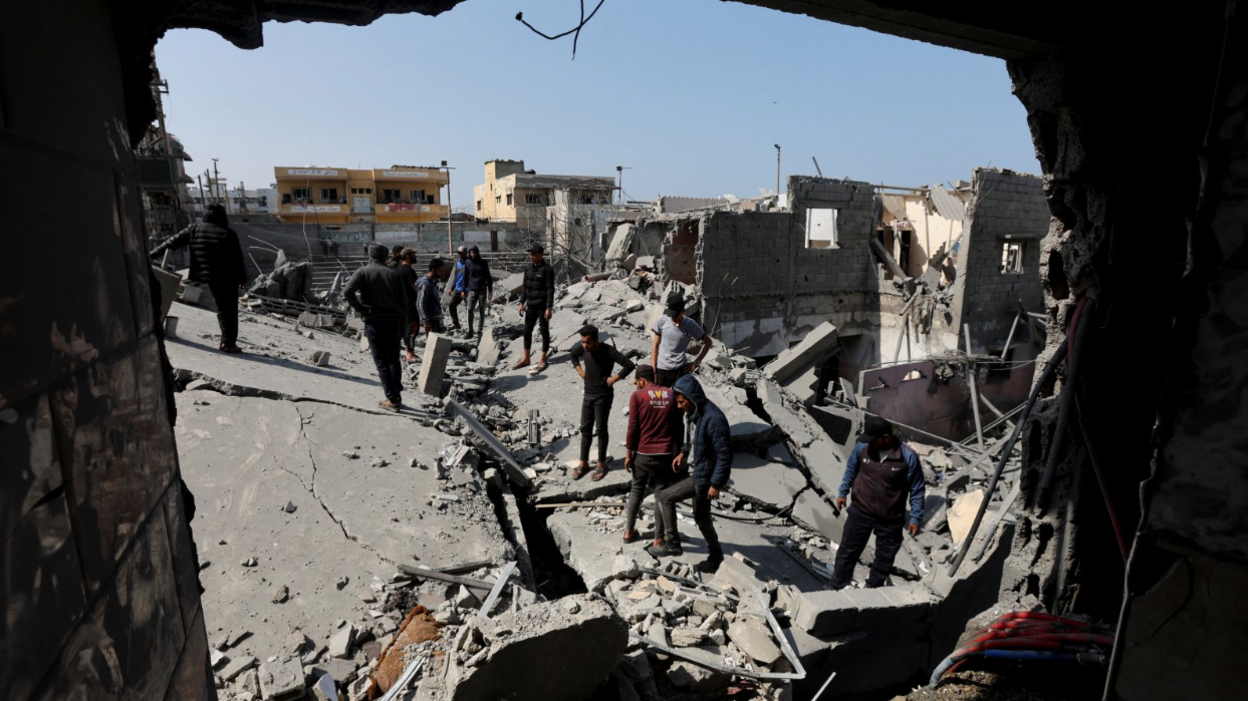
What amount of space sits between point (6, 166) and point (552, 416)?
736 cm

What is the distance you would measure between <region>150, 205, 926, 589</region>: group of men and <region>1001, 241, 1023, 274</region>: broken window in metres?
14.6

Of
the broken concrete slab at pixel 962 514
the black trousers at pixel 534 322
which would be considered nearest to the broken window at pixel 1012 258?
the broken concrete slab at pixel 962 514

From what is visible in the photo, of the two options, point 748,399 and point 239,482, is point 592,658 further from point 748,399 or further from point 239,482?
point 748,399

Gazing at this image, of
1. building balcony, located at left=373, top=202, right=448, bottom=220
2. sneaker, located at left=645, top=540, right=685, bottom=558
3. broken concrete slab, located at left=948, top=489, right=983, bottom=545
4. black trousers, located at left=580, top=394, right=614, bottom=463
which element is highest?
building balcony, located at left=373, top=202, right=448, bottom=220

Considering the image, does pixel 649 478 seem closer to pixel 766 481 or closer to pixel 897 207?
pixel 766 481

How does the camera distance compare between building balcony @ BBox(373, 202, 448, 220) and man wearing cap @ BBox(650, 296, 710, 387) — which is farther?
building balcony @ BBox(373, 202, 448, 220)

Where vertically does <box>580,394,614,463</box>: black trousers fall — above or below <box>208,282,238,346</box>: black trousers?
below

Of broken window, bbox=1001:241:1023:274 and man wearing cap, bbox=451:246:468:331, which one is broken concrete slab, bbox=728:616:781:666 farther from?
broken window, bbox=1001:241:1023:274

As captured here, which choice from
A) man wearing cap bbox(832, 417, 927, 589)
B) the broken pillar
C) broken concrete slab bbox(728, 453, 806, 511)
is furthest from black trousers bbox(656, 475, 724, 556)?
the broken pillar

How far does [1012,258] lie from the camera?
58.4 ft

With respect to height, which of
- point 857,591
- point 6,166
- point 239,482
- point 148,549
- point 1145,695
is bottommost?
point 857,591

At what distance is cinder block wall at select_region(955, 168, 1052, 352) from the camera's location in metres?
15.7

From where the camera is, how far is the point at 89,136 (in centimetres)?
116

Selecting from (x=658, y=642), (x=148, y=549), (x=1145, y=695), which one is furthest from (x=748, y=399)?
(x=148, y=549)
